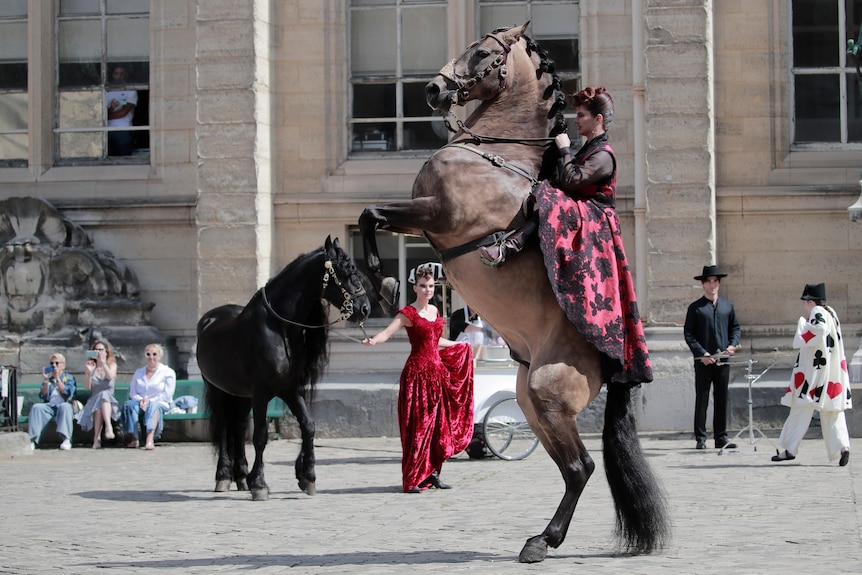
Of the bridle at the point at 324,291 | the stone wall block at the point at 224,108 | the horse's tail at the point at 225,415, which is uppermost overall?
the stone wall block at the point at 224,108

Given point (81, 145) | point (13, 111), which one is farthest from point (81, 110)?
Answer: point (13, 111)

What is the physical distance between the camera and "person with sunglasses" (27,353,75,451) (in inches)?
625

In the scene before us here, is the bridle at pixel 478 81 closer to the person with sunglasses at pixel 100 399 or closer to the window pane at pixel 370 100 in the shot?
the person with sunglasses at pixel 100 399

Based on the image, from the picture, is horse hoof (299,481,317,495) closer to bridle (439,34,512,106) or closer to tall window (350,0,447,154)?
bridle (439,34,512,106)

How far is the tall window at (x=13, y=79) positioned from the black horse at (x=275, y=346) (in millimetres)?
7404

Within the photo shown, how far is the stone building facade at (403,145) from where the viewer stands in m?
15.8

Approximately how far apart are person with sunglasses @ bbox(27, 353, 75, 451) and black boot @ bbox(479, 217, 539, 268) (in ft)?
32.0

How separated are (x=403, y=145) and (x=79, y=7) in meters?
4.72

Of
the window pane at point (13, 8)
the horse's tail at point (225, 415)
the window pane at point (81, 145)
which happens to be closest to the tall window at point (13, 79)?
the window pane at point (13, 8)

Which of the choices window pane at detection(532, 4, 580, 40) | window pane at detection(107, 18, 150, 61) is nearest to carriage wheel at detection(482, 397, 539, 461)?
window pane at detection(532, 4, 580, 40)

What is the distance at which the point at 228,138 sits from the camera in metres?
16.5

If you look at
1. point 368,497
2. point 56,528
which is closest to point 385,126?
point 368,497

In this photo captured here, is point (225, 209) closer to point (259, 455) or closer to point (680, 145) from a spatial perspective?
point (680, 145)

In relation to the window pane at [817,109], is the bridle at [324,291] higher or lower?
lower
